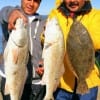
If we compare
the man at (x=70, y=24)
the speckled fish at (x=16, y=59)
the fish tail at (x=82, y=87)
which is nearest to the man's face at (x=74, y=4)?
the man at (x=70, y=24)

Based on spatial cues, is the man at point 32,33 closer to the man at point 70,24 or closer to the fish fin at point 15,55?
the man at point 70,24

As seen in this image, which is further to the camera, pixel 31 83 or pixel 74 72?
pixel 31 83

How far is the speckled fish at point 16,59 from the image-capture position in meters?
6.26

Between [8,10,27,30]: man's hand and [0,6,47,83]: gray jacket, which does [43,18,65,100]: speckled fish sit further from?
[0,6,47,83]: gray jacket

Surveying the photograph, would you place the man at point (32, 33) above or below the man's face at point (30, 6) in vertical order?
below

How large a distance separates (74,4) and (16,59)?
124cm

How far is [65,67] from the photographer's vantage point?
6.86m

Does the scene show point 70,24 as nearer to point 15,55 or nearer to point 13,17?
point 13,17

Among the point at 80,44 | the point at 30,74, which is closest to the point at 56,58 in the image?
the point at 80,44

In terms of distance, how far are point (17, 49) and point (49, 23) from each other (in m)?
0.51

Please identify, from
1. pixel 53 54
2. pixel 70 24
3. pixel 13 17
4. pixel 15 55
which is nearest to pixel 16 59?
pixel 15 55

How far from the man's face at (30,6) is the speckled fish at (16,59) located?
28.2 inches

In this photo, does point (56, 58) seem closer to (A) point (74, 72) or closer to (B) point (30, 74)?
(A) point (74, 72)

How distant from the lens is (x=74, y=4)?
22.9 feet
